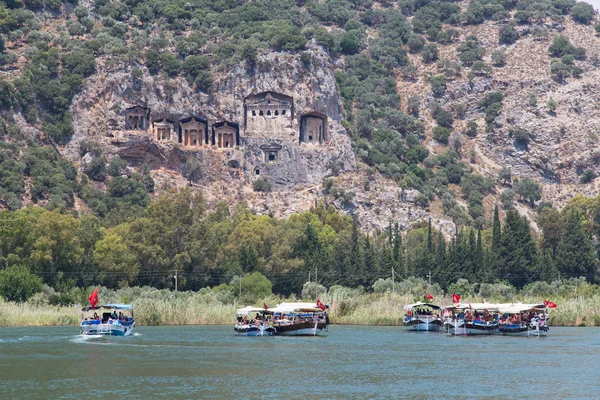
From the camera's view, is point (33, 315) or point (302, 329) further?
point (33, 315)

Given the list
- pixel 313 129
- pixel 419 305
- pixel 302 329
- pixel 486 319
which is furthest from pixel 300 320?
pixel 313 129

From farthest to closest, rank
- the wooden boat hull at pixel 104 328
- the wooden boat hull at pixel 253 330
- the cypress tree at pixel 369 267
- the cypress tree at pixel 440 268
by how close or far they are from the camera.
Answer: the cypress tree at pixel 369 267 < the cypress tree at pixel 440 268 < the wooden boat hull at pixel 253 330 < the wooden boat hull at pixel 104 328

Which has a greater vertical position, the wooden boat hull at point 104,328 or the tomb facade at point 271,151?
the tomb facade at point 271,151

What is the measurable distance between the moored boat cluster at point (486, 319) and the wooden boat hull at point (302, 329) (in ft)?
32.8

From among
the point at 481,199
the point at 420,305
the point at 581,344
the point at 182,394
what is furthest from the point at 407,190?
the point at 182,394

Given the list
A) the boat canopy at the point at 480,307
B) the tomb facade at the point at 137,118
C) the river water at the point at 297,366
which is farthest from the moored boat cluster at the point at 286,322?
the tomb facade at the point at 137,118

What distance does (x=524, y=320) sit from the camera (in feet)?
332

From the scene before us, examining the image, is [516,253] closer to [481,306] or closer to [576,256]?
[576,256]

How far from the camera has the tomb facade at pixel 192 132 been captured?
607ft

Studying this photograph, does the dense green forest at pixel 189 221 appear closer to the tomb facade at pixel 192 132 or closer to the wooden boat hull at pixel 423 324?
the tomb facade at pixel 192 132

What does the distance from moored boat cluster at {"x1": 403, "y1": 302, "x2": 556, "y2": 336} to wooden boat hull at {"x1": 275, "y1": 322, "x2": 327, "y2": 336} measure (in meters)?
10.0

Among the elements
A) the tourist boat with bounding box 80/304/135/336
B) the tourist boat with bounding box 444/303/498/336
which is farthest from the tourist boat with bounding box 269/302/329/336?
the tourist boat with bounding box 80/304/135/336

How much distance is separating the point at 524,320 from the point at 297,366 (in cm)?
3193

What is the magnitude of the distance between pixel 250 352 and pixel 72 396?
76.0 feet
